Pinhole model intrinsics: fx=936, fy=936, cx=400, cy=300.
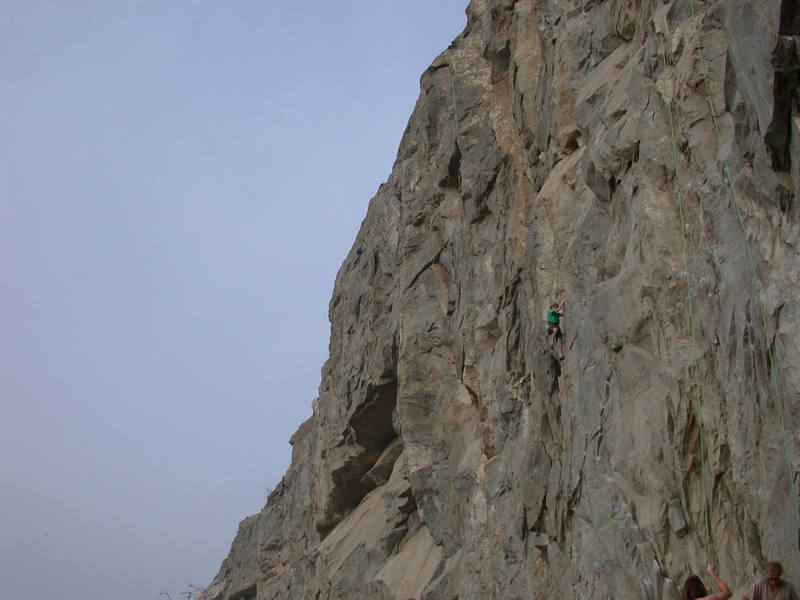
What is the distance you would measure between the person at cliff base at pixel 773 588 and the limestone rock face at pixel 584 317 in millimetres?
286

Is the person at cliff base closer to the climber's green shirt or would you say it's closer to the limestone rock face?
the limestone rock face

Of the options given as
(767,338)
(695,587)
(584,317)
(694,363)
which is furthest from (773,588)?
(584,317)

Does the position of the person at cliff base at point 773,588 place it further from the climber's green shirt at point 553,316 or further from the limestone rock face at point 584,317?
the climber's green shirt at point 553,316

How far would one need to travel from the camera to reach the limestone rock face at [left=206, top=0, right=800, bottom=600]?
1034cm

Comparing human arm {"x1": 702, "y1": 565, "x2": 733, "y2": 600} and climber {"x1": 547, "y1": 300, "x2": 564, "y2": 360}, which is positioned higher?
climber {"x1": 547, "y1": 300, "x2": 564, "y2": 360}

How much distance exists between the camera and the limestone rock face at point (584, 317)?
10336 millimetres

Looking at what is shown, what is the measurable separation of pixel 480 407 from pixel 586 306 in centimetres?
605

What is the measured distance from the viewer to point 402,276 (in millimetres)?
26391

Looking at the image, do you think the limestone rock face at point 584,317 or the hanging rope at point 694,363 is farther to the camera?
the hanging rope at point 694,363

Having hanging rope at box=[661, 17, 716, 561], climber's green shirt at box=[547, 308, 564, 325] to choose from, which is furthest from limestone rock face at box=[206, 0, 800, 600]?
climber's green shirt at box=[547, 308, 564, 325]

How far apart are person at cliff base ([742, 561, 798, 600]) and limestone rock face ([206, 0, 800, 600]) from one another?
29 cm

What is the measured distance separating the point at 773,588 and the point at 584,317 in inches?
246

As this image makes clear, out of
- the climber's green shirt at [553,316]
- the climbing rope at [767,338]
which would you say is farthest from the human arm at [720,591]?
the climber's green shirt at [553,316]

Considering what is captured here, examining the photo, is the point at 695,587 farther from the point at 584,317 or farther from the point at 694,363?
the point at 584,317
